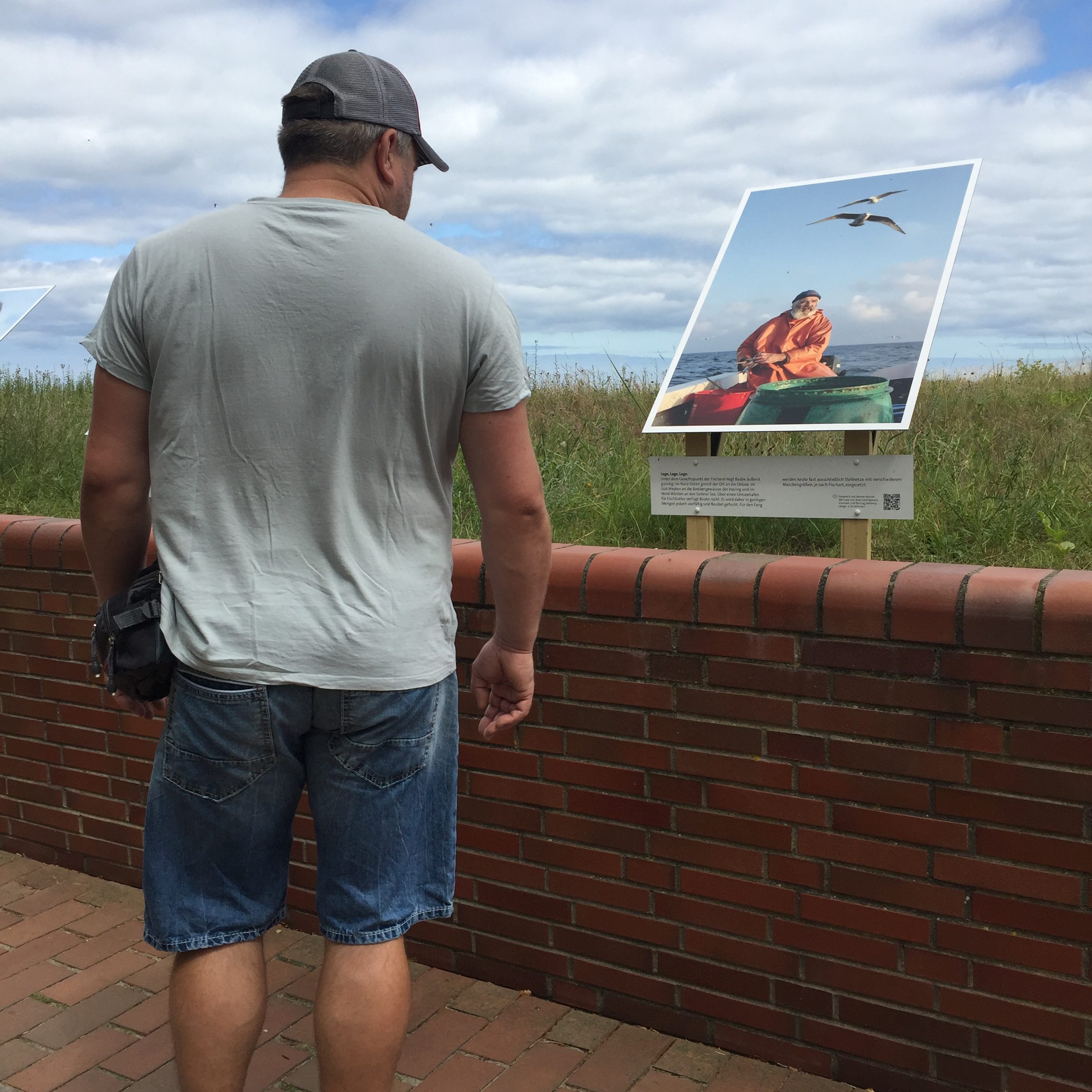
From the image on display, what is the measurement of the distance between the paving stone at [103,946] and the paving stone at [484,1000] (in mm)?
1020

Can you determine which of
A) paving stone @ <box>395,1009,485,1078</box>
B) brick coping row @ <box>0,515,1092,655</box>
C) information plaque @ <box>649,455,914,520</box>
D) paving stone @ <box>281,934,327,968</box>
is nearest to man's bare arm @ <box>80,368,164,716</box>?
brick coping row @ <box>0,515,1092,655</box>

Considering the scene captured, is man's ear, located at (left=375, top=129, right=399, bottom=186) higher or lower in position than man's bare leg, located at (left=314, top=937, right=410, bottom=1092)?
higher

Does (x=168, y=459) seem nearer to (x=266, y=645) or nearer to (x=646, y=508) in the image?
(x=266, y=645)

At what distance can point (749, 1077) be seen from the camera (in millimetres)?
A: 2812

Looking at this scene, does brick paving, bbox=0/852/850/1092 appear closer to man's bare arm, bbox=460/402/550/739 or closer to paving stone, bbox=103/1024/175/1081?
paving stone, bbox=103/1024/175/1081

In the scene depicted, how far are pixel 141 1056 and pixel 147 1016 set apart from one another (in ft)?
0.69

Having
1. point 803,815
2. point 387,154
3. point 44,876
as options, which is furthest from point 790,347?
point 44,876

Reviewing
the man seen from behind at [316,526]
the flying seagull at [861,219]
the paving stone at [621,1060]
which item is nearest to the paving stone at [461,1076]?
the paving stone at [621,1060]

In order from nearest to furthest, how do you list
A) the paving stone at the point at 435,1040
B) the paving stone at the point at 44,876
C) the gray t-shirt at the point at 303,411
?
the gray t-shirt at the point at 303,411 → the paving stone at the point at 435,1040 → the paving stone at the point at 44,876

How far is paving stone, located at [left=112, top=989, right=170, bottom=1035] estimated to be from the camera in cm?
312

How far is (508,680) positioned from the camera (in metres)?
2.34

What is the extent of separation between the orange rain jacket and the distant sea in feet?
0.17

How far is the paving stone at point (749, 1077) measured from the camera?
2.76 m

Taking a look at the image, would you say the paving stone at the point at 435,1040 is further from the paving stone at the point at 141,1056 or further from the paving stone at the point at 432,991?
the paving stone at the point at 141,1056
